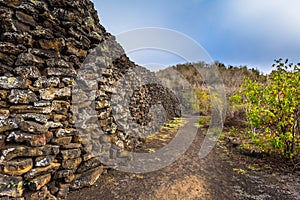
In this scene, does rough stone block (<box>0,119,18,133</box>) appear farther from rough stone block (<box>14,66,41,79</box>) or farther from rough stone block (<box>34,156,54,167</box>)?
rough stone block (<box>14,66,41,79</box>)

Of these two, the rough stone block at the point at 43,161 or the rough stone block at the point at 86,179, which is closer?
the rough stone block at the point at 43,161

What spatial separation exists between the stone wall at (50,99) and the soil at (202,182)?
45 cm

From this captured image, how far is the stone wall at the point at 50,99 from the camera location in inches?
89.1

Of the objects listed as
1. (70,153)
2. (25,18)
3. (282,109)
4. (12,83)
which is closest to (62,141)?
(70,153)

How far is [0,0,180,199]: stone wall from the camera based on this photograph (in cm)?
226

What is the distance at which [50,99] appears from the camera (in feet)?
8.71

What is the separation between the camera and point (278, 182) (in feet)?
11.8

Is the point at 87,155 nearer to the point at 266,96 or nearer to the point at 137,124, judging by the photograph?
the point at 137,124

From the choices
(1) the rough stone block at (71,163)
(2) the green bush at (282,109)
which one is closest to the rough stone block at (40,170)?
(1) the rough stone block at (71,163)

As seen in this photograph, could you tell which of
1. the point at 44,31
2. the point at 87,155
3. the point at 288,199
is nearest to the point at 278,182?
the point at 288,199

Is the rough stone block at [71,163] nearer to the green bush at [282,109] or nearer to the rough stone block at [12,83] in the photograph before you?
the rough stone block at [12,83]

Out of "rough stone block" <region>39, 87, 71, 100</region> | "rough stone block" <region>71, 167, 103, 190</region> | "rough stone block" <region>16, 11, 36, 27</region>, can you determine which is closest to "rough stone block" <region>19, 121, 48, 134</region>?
"rough stone block" <region>39, 87, 71, 100</region>

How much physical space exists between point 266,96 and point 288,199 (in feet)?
8.33

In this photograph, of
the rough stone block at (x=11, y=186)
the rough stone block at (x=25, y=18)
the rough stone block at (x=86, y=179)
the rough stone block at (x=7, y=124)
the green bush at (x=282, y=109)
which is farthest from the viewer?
the green bush at (x=282, y=109)
